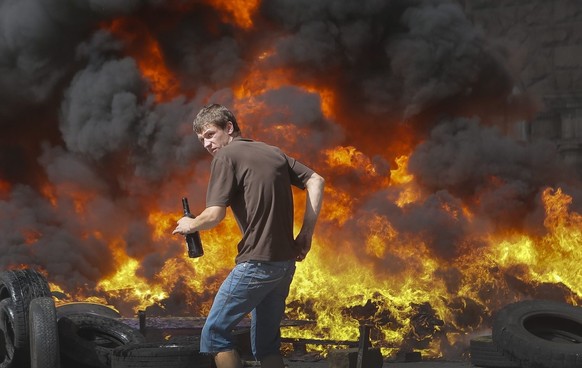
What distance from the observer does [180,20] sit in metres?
15.8

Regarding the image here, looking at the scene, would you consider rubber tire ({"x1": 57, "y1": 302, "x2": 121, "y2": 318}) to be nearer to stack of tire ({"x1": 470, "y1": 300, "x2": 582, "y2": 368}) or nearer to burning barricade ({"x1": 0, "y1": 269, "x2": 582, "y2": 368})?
burning barricade ({"x1": 0, "y1": 269, "x2": 582, "y2": 368})

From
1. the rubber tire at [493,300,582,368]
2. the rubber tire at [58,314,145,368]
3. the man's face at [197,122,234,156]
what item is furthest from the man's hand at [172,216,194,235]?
the rubber tire at [493,300,582,368]

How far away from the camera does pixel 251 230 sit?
5141 mm

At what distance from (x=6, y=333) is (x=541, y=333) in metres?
5.15

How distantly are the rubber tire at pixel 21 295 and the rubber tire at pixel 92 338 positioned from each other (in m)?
0.31

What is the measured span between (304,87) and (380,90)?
1279 mm

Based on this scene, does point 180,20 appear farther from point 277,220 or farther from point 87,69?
point 277,220

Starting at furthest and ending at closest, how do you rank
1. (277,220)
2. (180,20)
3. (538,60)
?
(538,60)
(180,20)
(277,220)

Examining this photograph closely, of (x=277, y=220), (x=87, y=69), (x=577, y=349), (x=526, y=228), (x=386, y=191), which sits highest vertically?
(x=87, y=69)

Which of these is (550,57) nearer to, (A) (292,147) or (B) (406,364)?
(A) (292,147)

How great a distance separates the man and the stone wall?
12684 mm

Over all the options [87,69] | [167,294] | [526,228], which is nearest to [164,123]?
[87,69]

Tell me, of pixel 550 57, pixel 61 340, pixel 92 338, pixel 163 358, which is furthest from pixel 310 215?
pixel 550 57

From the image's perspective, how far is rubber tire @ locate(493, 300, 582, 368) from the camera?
811 cm
